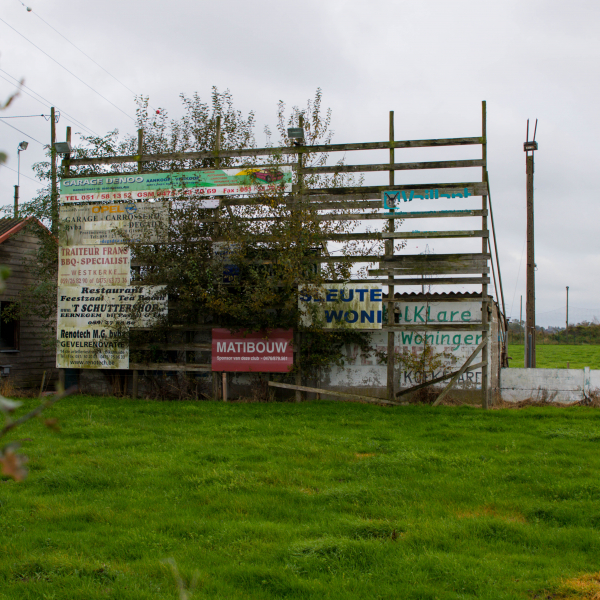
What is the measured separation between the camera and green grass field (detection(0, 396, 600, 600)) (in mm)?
5359

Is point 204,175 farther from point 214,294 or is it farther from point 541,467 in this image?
point 541,467

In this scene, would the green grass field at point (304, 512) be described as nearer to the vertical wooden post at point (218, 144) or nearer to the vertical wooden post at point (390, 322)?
the vertical wooden post at point (390, 322)

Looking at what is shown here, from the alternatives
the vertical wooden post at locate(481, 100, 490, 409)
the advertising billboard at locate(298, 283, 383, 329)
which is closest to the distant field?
the vertical wooden post at locate(481, 100, 490, 409)

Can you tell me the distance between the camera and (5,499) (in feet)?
24.9

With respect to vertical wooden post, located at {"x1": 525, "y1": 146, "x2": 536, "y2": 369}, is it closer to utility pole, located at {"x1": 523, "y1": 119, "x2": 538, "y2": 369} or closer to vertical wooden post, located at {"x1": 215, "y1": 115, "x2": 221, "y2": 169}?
utility pole, located at {"x1": 523, "y1": 119, "x2": 538, "y2": 369}

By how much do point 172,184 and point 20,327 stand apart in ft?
24.7

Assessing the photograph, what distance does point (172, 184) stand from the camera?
1655 cm

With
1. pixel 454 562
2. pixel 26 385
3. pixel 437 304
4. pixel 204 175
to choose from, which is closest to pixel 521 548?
pixel 454 562

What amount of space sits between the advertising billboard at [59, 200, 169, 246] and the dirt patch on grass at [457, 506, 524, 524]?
11490mm

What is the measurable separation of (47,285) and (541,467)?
13.8 meters

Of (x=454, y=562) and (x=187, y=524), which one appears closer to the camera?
(x=454, y=562)

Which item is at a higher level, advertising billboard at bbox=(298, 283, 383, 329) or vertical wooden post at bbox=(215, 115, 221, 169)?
vertical wooden post at bbox=(215, 115, 221, 169)

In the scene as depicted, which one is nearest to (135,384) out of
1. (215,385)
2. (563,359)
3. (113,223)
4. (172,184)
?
(215,385)

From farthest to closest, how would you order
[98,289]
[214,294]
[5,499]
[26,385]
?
[26,385]
[98,289]
[214,294]
[5,499]
